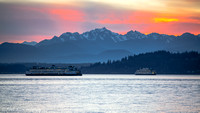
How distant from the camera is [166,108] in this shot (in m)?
68.9

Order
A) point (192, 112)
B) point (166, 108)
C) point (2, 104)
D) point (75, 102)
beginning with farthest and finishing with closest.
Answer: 1. point (75, 102)
2. point (2, 104)
3. point (166, 108)
4. point (192, 112)

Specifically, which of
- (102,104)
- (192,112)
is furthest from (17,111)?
(192,112)

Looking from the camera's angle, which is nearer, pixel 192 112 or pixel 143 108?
pixel 192 112

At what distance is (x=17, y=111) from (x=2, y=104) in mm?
10117

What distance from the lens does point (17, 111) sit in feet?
212

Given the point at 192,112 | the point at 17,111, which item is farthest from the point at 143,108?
the point at 17,111

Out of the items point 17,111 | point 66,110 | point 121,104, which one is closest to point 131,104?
point 121,104

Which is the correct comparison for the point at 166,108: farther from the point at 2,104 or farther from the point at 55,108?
the point at 2,104

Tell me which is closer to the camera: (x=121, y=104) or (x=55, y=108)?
(x=55, y=108)

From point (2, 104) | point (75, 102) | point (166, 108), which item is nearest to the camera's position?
point (166, 108)

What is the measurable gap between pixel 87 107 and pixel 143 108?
32.2ft

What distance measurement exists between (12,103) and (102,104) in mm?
17039

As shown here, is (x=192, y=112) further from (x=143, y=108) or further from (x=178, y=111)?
(x=143, y=108)

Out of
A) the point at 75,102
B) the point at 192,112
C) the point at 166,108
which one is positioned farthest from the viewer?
the point at 75,102
